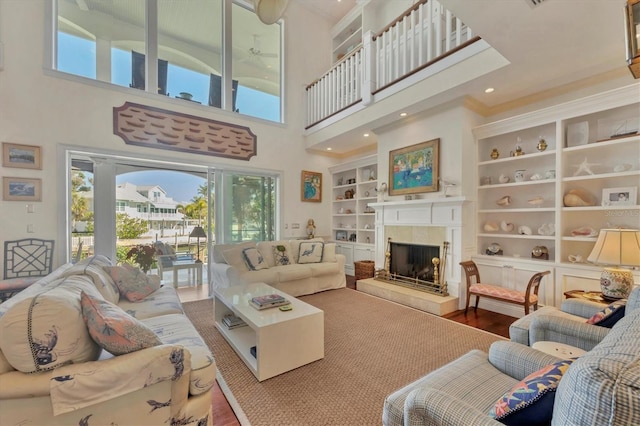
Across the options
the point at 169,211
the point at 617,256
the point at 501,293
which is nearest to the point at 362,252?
the point at 501,293

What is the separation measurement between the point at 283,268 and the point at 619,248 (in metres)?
3.70

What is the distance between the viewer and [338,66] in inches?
205

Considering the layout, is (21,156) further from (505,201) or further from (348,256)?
(505,201)

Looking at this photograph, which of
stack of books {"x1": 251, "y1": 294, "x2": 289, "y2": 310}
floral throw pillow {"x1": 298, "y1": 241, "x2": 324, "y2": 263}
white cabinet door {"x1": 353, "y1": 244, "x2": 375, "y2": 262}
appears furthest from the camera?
white cabinet door {"x1": 353, "y1": 244, "x2": 375, "y2": 262}

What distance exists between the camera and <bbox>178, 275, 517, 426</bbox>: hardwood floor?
5.61 feet

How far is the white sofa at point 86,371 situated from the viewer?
1.09m

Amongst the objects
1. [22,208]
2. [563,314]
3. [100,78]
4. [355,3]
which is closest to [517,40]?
[563,314]

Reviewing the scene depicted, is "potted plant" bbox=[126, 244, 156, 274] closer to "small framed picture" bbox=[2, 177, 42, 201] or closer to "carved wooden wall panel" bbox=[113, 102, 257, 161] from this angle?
"small framed picture" bbox=[2, 177, 42, 201]

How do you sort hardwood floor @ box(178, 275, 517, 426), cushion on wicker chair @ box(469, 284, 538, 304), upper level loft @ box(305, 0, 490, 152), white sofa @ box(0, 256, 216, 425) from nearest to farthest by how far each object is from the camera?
white sofa @ box(0, 256, 216, 425)
hardwood floor @ box(178, 275, 517, 426)
cushion on wicker chair @ box(469, 284, 538, 304)
upper level loft @ box(305, 0, 490, 152)

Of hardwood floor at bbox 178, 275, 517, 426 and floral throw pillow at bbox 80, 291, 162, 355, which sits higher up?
floral throw pillow at bbox 80, 291, 162, 355

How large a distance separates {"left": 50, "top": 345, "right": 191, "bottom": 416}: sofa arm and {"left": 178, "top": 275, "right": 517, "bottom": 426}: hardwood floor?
1.71 ft

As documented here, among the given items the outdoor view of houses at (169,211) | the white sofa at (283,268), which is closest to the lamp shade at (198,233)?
the outdoor view of houses at (169,211)

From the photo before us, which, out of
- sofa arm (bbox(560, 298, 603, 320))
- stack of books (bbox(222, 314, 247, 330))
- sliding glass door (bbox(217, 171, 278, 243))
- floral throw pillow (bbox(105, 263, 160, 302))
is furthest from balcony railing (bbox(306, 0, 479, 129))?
floral throw pillow (bbox(105, 263, 160, 302))

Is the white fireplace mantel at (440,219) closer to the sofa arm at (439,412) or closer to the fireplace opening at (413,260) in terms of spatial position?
the fireplace opening at (413,260)
